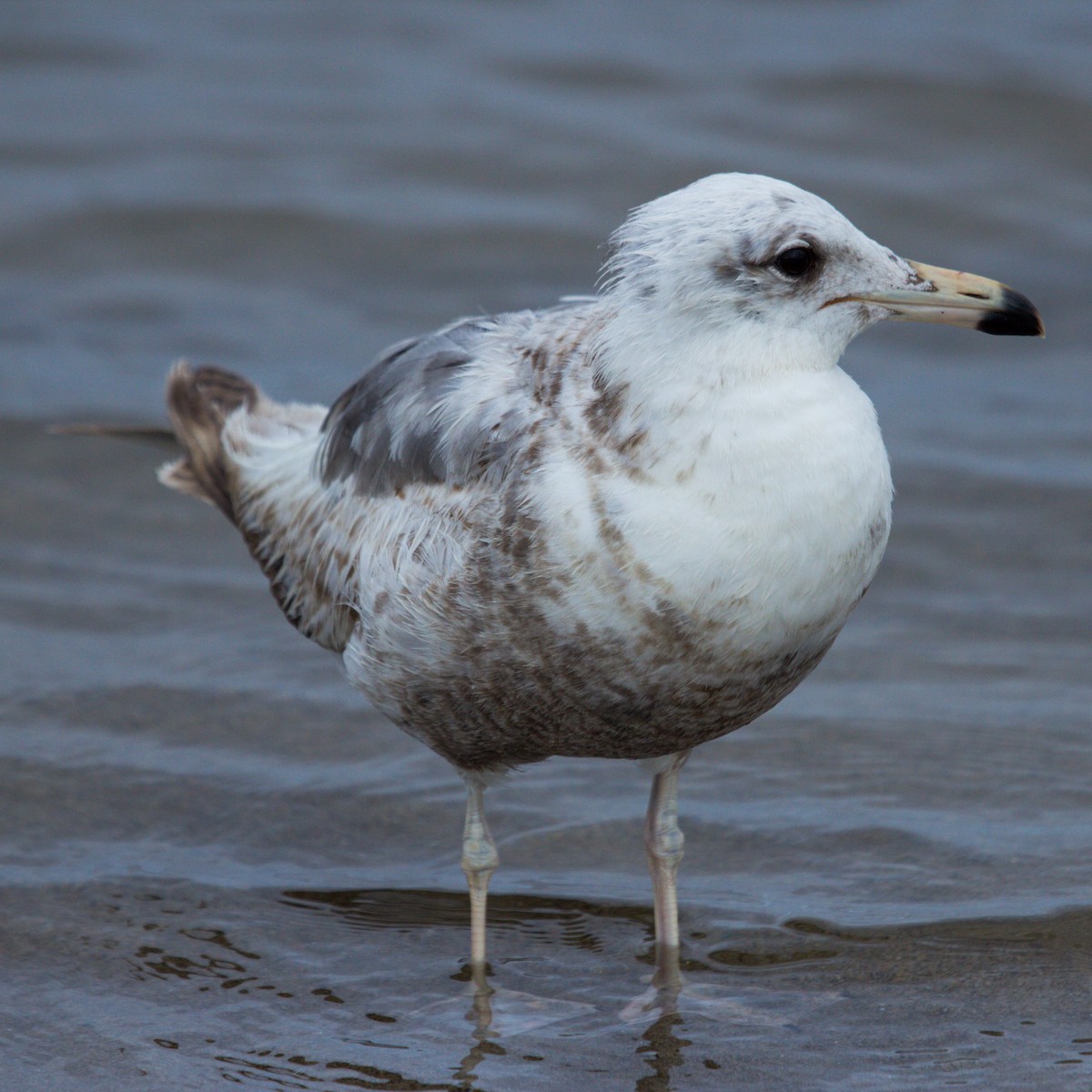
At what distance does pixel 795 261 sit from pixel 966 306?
1.68 feet

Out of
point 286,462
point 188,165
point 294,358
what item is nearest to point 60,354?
point 294,358

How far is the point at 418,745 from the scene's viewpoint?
6.73 meters

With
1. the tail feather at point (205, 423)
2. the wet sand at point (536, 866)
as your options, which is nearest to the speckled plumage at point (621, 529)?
the wet sand at point (536, 866)

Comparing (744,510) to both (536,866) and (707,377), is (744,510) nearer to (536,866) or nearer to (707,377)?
(707,377)

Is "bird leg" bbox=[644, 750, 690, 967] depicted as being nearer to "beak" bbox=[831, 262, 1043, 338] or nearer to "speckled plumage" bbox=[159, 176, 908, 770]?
"speckled plumage" bbox=[159, 176, 908, 770]

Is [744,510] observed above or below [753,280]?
below

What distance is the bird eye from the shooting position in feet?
14.2

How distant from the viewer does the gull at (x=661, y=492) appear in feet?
14.2

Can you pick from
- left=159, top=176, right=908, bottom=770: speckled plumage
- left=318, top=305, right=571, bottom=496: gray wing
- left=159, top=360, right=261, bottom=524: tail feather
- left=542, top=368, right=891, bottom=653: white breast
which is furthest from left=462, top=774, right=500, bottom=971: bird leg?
left=159, top=360, right=261, bottom=524: tail feather

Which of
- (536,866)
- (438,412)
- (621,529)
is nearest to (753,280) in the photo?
(621,529)

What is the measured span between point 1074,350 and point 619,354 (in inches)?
243

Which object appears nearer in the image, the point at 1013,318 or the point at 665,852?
the point at 1013,318

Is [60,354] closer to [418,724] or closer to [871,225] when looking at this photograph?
[871,225]

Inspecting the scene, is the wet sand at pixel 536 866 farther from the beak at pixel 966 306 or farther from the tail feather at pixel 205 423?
the beak at pixel 966 306
